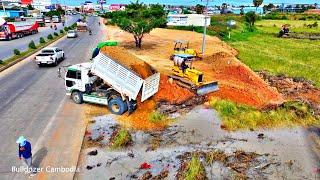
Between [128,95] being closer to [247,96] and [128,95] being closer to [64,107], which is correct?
[64,107]

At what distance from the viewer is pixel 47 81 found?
25312mm

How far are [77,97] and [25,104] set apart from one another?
327cm

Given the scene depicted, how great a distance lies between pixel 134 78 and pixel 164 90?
407 centimetres

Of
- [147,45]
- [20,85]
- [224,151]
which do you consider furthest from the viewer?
[147,45]

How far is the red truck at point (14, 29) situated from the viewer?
169 feet

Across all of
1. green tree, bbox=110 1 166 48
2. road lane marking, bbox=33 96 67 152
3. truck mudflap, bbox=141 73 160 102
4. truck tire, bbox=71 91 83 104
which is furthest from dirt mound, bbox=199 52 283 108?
green tree, bbox=110 1 166 48

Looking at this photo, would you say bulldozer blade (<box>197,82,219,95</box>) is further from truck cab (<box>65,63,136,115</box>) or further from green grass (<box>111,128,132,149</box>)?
green grass (<box>111,128,132,149</box>)

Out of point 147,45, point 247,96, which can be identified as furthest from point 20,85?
point 147,45

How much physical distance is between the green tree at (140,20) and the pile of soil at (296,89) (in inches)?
660

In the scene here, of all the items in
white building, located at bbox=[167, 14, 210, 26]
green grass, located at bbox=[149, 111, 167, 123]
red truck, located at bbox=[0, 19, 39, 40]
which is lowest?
green grass, located at bbox=[149, 111, 167, 123]

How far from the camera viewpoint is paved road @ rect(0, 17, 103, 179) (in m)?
14.4

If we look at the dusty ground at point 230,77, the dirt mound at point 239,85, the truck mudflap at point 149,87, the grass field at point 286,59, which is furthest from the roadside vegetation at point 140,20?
the truck mudflap at point 149,87

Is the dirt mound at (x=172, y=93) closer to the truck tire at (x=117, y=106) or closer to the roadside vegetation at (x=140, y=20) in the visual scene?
the truck tire at (x=117, y=106)

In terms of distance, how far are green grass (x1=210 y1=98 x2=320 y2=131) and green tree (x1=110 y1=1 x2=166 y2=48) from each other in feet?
75.6
